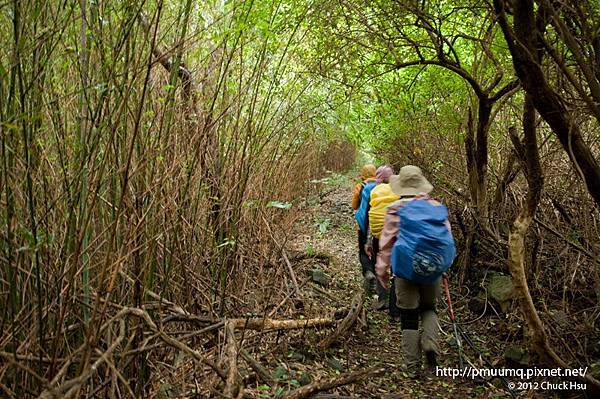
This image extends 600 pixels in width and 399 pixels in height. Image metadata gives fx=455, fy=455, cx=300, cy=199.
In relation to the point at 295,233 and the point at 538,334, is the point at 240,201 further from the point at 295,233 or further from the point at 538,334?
the point at 295,233

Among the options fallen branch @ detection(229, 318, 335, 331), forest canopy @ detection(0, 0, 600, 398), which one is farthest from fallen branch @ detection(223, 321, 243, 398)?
fallen branch @ detection(229, 318, 335, 331)

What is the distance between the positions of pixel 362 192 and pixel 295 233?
238 cm

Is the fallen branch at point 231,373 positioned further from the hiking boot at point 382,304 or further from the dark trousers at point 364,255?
the dark trousers at point 364,255

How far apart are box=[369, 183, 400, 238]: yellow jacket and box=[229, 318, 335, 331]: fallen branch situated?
117 centimetres

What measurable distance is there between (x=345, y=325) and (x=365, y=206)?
1.79m

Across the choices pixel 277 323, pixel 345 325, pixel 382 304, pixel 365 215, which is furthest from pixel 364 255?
pixel 277 323

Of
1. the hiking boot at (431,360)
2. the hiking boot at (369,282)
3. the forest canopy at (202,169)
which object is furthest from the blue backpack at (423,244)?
the hiking boot at (369,282)

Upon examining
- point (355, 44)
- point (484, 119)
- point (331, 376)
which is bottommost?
point (331, 376)

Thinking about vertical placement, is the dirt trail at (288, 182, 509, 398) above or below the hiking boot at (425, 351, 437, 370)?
below

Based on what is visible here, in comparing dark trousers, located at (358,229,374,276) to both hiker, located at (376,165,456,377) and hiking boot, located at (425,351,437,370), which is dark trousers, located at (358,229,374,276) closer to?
hiker, located at (376,165,456,377)

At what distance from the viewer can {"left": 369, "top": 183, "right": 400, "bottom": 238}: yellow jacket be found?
445cm

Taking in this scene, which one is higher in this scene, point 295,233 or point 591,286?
point 591,286

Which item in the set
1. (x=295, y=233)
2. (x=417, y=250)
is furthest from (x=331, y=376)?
(x=295, y=233)

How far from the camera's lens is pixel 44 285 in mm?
1726
